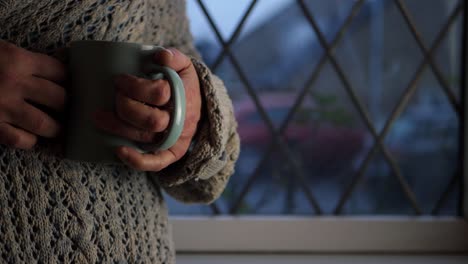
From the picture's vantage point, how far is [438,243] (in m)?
0.80

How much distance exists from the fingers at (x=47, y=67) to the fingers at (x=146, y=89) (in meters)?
0.05

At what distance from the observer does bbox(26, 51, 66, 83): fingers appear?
344 mm

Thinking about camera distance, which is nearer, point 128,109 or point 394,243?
point 128,109

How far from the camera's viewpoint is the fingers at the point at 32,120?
13.3 inches

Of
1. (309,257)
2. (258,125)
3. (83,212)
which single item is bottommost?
(309,257)

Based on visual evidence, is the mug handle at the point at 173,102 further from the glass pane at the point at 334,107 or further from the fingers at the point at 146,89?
the glass pane at the point at 334,107

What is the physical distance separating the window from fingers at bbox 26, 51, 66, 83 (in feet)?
1.61

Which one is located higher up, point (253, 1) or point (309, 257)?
point (253, 1)

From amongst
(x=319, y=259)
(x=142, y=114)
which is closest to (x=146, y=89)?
(x=142, y=114)

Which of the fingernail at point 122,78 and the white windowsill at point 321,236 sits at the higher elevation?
the fingernail at point 122,78

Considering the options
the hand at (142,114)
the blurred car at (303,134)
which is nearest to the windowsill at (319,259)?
the blurred car at (303,134)

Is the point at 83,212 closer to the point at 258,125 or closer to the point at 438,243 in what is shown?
the point at 258,125

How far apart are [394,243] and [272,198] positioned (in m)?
0.20

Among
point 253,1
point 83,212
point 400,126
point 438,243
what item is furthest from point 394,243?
point 83,212
